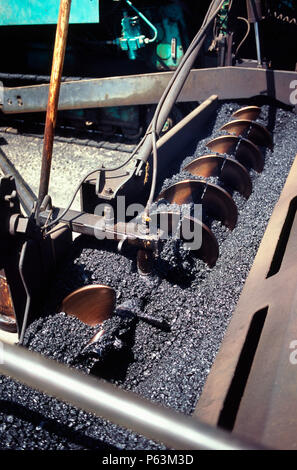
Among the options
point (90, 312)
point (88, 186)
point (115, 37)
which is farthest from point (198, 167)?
point (115, 37)

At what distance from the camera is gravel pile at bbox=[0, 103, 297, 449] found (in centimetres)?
144

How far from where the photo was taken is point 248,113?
11.7 ft

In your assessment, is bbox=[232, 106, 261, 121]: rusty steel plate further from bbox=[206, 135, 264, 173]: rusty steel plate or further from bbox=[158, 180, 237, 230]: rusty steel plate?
bbox=[158, 180, 237, 230]: rusty steel plate

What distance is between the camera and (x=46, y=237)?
195cm

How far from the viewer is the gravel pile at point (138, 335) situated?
1.44 m

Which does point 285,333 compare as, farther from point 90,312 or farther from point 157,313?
point 90,312

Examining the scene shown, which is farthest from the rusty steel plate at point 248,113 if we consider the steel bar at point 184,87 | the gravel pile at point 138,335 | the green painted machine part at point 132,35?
the green painted machine part at point 132,35

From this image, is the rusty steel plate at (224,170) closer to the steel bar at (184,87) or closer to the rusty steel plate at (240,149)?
the rusty steel plate at (240,149)

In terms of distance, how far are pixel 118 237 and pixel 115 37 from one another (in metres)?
3.78

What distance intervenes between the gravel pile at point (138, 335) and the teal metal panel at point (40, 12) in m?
2.78

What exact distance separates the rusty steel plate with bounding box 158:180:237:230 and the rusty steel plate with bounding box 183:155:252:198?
32 cm

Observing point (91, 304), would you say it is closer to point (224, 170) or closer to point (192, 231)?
point (192, 231)

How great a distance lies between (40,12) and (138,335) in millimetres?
3787

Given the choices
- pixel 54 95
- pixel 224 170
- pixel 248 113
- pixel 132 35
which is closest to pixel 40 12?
pixel 132 35
